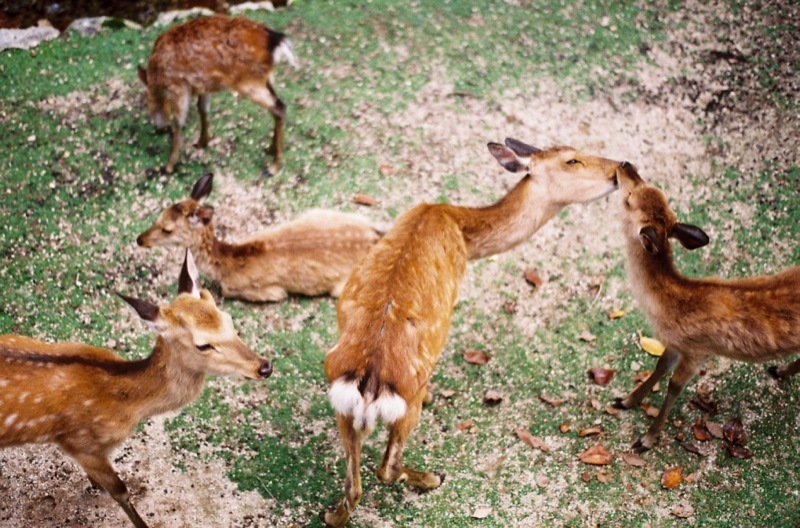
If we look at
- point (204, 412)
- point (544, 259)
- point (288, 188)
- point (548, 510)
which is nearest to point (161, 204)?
point (288, 188)

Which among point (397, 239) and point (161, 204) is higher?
point (397, 239)

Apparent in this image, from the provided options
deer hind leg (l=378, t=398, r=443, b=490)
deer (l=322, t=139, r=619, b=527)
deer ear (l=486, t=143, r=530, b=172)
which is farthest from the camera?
deer ear (l=486, t=143, r=530, b=172)

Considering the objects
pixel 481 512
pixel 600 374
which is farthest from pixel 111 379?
pixel 600 374

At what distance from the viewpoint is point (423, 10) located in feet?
25.2

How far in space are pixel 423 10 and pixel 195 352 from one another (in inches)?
193

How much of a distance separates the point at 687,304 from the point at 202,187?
332cm

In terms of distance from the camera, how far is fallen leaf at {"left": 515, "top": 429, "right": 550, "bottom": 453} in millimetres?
4742

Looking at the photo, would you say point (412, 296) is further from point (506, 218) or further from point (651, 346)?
point (651, 346)

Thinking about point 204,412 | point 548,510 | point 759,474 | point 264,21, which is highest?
point 264,21

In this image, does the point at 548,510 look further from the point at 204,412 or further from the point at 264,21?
the point at 264,21

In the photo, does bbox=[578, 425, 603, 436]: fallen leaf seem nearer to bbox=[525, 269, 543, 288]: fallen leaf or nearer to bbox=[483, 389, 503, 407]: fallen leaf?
bbox=[483, 389, 503, 407]: fallen leaf

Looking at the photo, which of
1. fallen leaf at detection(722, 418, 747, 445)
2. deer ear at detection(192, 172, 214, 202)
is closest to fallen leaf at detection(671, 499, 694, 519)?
fallen leaf at detection(722, 418, 747, 445)

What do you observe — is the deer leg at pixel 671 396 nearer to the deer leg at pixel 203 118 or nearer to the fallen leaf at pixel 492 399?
the fallen leaf at pixel 492 399

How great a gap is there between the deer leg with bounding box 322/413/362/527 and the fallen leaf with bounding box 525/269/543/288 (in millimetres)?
2224
